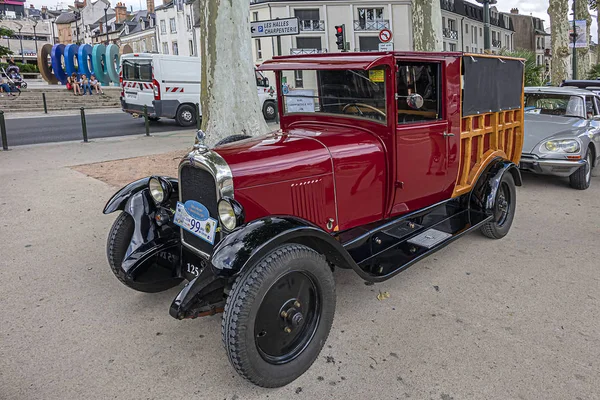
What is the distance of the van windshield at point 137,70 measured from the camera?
52.3 ft

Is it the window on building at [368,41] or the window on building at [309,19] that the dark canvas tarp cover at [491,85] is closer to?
the window on building at [309,19]

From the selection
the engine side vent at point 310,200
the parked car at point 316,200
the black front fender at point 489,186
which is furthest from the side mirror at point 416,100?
the black front fender at point 489,186

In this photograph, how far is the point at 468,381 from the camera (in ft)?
9.02

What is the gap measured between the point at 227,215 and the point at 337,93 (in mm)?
1652

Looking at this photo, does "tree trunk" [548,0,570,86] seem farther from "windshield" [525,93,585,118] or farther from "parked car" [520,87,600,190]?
"windshield" [525,93,585,118]

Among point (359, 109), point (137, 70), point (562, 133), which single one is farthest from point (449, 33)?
point (359, 109)

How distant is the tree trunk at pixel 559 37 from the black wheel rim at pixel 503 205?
1399cm

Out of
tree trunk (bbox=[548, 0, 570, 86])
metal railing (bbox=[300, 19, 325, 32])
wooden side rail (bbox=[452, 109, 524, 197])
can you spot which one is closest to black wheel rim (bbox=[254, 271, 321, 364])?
wooden side rail (bbox=[452, 109, 524, 197])

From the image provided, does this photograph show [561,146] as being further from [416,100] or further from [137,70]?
[137,70]

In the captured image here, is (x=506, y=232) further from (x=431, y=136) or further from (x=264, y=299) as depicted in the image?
(x=264, y=299)

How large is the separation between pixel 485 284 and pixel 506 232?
1368 millimetres

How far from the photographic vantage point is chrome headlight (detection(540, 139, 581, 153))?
702 cm

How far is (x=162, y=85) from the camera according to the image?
15641mm

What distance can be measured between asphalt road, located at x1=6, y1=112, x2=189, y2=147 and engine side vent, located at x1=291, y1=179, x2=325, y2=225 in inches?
440
